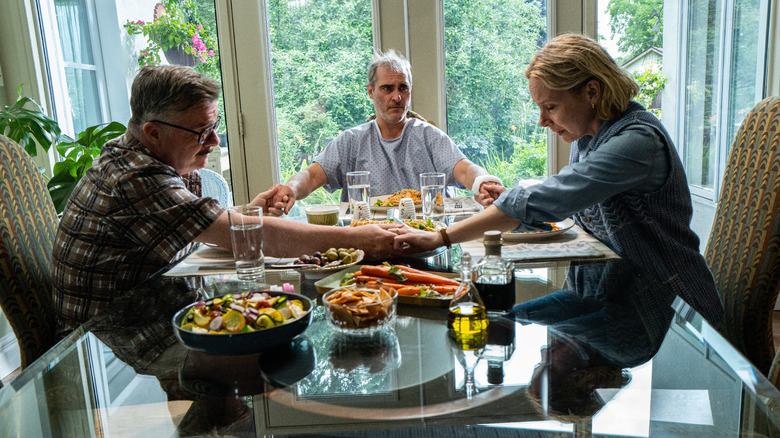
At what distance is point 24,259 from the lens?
1.53 meters

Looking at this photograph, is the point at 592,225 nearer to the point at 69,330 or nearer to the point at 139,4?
the point at 69,330

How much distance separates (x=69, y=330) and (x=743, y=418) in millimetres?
1474

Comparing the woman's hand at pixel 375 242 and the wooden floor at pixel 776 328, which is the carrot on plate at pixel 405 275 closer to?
the woman's hand at pixel 375 242

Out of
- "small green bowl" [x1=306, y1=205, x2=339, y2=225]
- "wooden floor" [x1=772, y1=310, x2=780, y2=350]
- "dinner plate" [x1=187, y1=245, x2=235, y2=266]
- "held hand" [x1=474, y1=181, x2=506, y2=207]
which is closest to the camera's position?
"dinner plate" [x1=187, y1=245, x2=235, y2=266]

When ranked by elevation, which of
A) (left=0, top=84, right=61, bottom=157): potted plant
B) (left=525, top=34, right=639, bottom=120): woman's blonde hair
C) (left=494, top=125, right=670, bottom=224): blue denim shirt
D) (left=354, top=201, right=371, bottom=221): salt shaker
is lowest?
(left=354, top=201, right=371, bottom=221): salt shaker

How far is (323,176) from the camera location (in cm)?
293

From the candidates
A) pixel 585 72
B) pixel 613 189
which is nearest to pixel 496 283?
pixel 613 189

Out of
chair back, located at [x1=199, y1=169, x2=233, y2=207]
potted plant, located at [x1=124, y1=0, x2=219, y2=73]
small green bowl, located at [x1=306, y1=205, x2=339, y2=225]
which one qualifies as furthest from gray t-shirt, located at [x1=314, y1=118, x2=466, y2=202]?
potted plant, located at [x1=124, y1=0, x2=219, y2=73]

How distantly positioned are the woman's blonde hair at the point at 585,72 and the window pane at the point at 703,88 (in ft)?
7.18

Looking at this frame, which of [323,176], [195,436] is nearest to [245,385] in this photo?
[195,436]

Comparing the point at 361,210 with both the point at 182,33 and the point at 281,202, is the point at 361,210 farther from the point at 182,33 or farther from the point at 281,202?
the point at 182,33

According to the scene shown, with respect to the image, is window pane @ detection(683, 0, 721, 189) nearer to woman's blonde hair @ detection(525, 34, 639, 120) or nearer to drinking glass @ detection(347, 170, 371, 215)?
woman's blonde hair @ detection(525, 34, 639, 120)

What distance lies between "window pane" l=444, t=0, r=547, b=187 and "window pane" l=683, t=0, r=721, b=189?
0.93 m

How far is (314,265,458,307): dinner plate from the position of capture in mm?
1102
